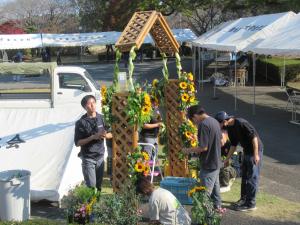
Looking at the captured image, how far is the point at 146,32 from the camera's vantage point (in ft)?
25.4

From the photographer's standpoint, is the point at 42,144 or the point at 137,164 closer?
the point at 137,164

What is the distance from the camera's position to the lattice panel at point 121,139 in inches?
298

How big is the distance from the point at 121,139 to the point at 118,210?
1755 millimetres

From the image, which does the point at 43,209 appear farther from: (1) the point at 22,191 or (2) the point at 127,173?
(2) the point at 127,173

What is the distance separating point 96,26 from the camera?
56406 millimetres

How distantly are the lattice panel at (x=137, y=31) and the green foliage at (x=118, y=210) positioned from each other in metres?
2.36

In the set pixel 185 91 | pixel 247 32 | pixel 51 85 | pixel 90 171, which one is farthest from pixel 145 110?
pixel 247 32

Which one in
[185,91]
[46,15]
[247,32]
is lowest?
[185,91]

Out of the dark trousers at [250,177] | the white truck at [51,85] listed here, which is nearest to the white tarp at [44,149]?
the white truck at [51,85]

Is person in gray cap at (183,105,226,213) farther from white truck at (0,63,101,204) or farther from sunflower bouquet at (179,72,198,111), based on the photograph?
white truck at (0,63,101,204)

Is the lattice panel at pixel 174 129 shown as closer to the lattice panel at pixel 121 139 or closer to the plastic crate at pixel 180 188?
the plastic crate at pixel 180 188

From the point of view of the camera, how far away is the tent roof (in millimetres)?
36094

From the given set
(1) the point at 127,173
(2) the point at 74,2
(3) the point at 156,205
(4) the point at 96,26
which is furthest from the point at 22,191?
(2) the point at 74,2

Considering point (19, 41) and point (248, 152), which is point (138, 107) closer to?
point (248, 152)
